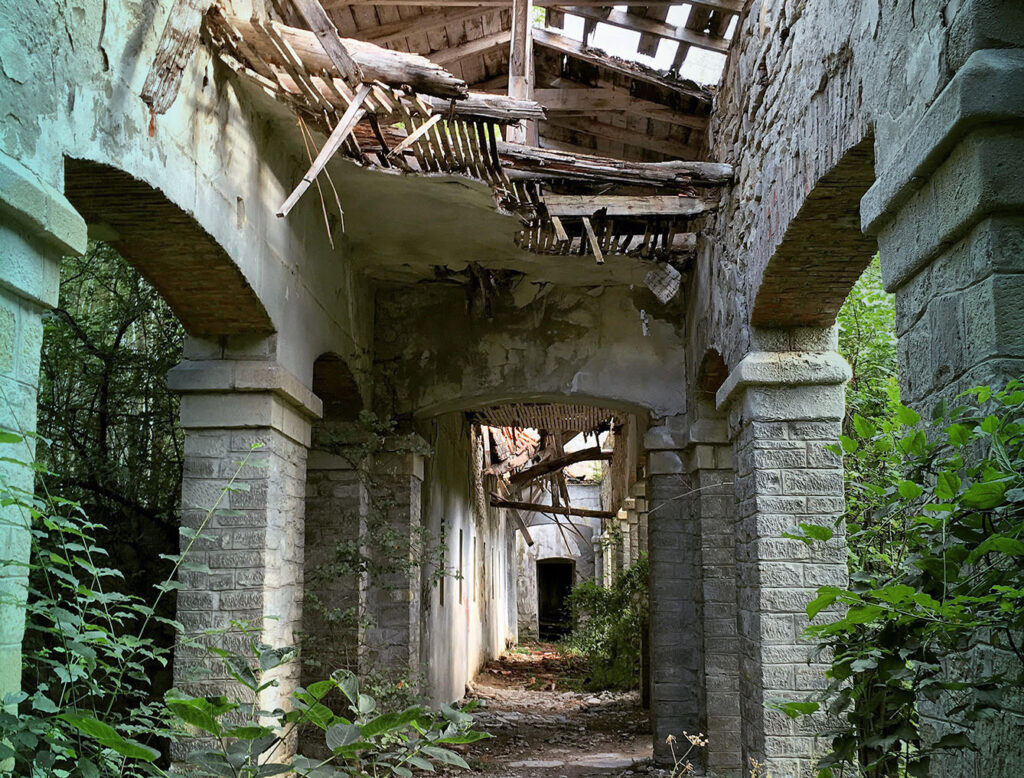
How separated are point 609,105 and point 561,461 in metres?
7.53

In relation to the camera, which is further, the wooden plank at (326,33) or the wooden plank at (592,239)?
the wooden plank at (592,239)

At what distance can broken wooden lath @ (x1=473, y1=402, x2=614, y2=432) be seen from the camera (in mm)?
12500

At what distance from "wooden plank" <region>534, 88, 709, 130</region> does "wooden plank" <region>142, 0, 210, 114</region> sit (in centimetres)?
389

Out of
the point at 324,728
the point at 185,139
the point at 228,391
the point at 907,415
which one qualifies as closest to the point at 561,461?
the point at 228,391

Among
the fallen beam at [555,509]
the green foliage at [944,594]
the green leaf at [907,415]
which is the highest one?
the fallen beam at [555,509]

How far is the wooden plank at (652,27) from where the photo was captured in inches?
277

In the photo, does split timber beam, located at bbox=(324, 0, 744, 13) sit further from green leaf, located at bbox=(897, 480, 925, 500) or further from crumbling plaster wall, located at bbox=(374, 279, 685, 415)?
green leaf, located at bbox=(897, 480, 925, 500)

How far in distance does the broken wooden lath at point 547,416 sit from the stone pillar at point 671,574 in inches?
155

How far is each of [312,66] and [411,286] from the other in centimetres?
411

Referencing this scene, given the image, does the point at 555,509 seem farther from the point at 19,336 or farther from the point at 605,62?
the point at 19,336

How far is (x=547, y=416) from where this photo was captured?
12961mm

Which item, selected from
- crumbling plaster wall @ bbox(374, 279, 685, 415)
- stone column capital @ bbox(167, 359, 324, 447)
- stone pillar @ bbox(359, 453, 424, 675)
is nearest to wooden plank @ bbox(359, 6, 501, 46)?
crumbling plaster wall @ bbox(374, 279, 685, 415)

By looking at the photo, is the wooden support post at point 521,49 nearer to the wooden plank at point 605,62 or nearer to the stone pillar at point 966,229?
the wooden plank at point 605,62

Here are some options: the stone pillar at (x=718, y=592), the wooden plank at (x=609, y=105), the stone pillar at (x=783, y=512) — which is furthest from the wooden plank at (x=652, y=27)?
the stone pillar at (x=718, y=592)
